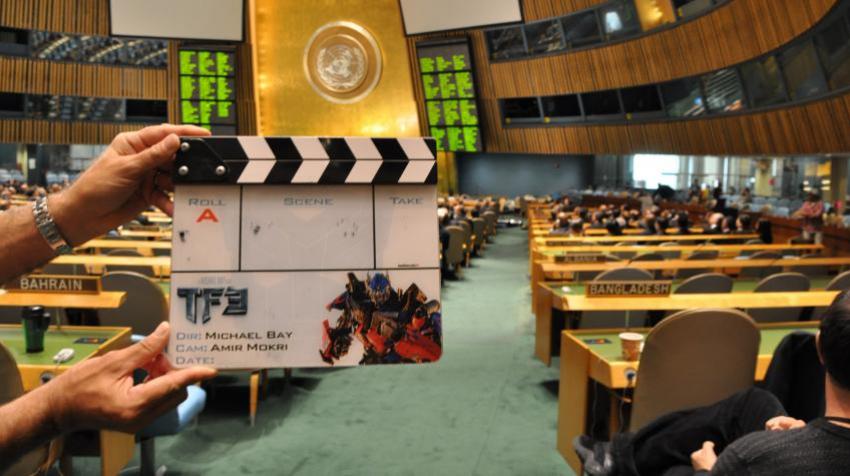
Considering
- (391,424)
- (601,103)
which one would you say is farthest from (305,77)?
(391,424)

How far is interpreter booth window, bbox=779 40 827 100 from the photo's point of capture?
30.7 feet

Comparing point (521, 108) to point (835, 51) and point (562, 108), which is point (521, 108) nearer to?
point (562, 108)

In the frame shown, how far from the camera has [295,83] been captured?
16906 mm

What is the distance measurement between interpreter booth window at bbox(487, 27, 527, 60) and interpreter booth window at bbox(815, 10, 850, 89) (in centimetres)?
1013

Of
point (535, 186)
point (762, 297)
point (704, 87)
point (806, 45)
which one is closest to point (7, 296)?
point (762, 297)

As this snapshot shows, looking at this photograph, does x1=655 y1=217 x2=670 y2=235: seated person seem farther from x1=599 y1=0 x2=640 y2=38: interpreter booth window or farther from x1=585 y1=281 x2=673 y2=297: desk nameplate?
x1=585 y1=281 x2=673 y2=297: desk nameplate

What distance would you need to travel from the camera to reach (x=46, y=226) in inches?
58.4

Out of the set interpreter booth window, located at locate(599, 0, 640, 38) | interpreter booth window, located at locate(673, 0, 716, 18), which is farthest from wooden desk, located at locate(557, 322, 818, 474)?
interpreter booth window, located at locate(599, 0, 640, 38)

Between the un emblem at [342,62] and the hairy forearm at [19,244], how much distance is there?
52.2ft

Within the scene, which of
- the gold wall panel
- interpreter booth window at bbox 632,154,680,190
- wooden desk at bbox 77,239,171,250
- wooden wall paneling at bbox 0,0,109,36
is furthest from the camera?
interpreter booth window at bbox 632,154,680,190

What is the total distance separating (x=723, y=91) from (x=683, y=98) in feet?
5.54

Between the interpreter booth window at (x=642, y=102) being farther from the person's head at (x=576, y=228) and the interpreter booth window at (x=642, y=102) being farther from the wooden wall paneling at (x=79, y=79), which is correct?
the wooden wall paneling at (x=79, y=79)

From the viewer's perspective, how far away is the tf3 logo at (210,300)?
1.40 meters

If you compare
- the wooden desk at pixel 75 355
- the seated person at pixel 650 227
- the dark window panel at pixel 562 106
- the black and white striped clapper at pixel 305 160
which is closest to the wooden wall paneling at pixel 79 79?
the dark window panel at pixel 562 106
